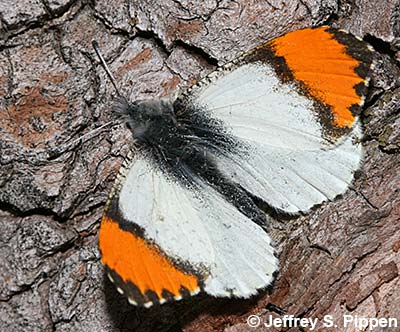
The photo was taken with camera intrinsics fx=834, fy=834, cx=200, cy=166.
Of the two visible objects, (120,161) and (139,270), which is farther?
(120,161)

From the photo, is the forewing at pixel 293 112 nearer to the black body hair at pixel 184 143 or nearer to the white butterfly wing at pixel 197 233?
the black body hair at pixel 184 143

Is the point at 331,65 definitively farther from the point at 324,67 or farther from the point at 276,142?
the point at 276,142

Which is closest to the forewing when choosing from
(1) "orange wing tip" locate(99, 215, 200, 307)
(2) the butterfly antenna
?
(2) the butterfly antenna

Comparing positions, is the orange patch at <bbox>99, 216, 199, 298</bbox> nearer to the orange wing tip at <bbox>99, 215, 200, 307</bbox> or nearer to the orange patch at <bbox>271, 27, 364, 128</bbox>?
Result: the orange wing tip at <bbox>99, 215, 200, 307</bbox>

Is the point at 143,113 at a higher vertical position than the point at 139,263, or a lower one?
higher

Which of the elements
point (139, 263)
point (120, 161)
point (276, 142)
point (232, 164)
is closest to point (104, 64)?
point (120, 161)

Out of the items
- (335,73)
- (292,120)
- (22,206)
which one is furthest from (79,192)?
(335,73)
